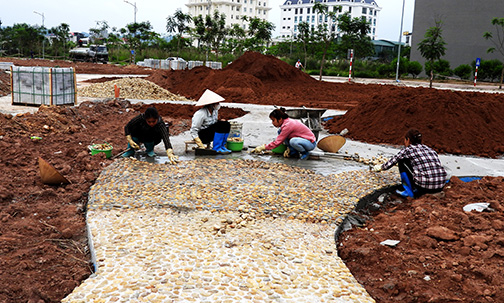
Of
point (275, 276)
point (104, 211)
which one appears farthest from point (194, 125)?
point (275, 276)

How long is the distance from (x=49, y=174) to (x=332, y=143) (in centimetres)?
440

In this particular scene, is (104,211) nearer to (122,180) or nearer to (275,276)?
(122,180)

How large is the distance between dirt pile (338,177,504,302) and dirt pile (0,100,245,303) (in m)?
2.34

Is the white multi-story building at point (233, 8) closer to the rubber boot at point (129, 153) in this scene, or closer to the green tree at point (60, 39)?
the green tree at point (60, 39)

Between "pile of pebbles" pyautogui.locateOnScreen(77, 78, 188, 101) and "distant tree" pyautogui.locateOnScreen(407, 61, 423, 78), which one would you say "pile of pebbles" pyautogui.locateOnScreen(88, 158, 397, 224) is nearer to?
"pile of pebbles" pyautogui.locateOnScreen(77, 78, 188, 101)

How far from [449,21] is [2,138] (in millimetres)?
38568

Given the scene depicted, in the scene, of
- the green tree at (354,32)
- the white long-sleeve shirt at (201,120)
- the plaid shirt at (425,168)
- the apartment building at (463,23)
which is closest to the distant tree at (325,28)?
the green tree at (354,32)

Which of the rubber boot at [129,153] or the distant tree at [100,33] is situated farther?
the distant tree at [100,33]

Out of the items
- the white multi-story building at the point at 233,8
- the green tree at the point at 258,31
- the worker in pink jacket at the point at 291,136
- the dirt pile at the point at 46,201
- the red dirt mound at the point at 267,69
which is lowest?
the dirt pile at the point at 46,201

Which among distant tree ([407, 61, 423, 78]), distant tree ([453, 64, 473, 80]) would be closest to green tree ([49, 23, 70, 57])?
distant tree ([407, 61, 423, 78])

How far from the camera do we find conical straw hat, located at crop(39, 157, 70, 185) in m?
5.26

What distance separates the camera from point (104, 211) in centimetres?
438

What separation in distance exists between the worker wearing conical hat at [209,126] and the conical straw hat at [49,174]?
6.59 ft

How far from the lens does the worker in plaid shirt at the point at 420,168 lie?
16.9 feet
